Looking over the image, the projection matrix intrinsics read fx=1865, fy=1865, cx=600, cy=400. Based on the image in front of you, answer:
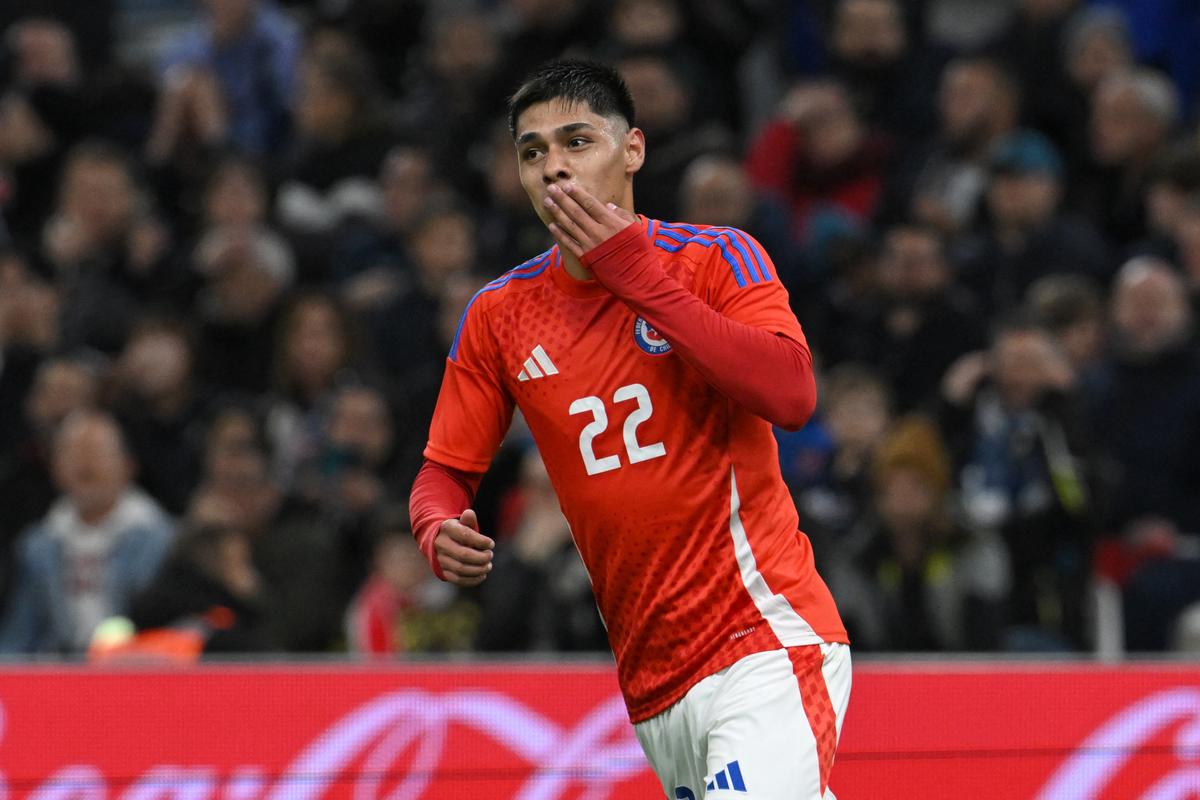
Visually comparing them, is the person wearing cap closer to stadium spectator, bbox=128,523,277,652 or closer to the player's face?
stadium spectator, bbox=128,523,277,652

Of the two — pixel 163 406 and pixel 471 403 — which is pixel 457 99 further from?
pixel 471 403

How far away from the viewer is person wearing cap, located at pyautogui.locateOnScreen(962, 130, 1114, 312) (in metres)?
8.84

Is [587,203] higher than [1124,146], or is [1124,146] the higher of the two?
[587,203]

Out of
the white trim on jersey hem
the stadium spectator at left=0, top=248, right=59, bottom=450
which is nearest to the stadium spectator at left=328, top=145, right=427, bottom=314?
the stadium spectator at left=0, top=248, right=59, bottom=450

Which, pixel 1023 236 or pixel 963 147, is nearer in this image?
pixel 1023 236

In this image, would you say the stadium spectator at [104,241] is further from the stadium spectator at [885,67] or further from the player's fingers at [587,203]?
the player's fingers at [587,203]

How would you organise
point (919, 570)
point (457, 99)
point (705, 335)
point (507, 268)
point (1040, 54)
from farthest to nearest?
point (457, 99), point (1040, 54), point (507, 268), point (919, 570), point (705, 335)

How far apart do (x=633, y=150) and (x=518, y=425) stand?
4.50 m

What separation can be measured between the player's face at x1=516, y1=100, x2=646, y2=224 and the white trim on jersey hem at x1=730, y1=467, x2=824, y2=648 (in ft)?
2.27

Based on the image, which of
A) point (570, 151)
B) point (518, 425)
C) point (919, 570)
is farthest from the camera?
point (518, 425)

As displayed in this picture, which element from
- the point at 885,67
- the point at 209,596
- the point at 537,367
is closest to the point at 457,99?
the point at 885,67

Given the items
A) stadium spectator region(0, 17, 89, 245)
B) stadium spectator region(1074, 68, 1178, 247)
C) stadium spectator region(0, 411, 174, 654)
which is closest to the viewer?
stadium spectator region(0, 411, 174, 654)

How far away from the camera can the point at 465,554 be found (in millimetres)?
3814

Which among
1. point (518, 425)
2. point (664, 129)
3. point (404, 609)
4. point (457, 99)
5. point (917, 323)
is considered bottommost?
point (404, 609)
